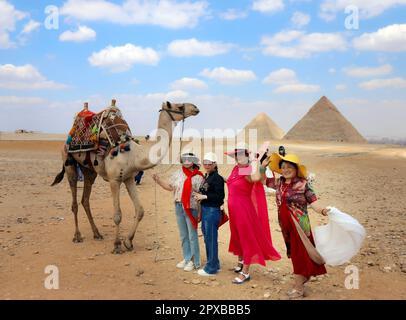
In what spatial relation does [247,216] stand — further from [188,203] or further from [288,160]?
[288,160]

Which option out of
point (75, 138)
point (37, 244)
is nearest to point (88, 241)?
point (37, 244)

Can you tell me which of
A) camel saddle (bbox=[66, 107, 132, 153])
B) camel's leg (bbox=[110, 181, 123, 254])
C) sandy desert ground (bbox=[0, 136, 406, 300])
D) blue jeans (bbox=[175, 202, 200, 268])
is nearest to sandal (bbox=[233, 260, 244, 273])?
sandy desert ground (bbox=[0, 136, 406, 300])

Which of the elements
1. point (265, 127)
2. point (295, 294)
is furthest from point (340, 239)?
point (265, 127)

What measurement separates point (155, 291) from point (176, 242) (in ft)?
7.67

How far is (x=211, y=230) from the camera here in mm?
5801

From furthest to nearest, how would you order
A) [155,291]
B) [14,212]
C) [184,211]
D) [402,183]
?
[402,183] < [14,212] < [184,211] < [155,291]

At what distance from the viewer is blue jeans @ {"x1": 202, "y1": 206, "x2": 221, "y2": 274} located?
5.79 metres

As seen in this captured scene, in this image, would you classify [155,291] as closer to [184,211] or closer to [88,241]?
[184,211]

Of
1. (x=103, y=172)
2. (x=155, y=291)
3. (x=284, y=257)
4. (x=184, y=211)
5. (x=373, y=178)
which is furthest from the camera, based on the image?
(x=373, y=178)

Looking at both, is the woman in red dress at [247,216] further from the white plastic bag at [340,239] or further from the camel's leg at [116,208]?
the camel's leg at [116,208]

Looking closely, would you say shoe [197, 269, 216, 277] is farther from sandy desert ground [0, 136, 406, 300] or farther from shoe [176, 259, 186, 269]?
shoe [176, 259, 186, 269]

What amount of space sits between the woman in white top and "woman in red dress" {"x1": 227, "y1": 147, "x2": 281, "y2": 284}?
1.85 ft

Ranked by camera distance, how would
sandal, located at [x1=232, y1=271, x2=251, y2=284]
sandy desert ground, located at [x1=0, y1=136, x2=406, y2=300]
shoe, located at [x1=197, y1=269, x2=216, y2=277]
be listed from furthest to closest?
shoe, located at [x1=197, y1=269, x2=216, y2=277] → sandal, located at [x1=232, y1=271, x2=251, y2=284] → sandy desert ground, located at [x1=0, y1=136, x2=406, y2=300]

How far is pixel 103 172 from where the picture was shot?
760 cm
